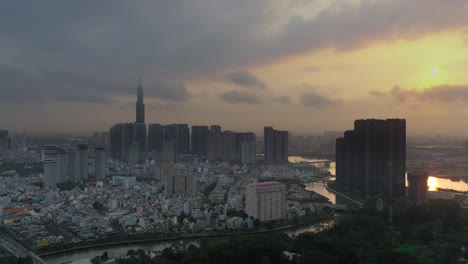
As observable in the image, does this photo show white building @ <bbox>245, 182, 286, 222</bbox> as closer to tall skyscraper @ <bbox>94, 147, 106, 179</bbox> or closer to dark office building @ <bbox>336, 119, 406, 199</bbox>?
dark office building @ <bbox>336, 119, 406, 199</bbox>

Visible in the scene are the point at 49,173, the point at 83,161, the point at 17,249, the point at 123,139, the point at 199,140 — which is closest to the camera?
the point at 17,249

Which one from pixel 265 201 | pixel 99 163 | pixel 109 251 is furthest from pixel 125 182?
pixel 109 251

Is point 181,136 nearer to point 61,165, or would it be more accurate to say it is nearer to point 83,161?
point 83,161

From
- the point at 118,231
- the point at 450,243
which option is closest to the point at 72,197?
the point at 118,231

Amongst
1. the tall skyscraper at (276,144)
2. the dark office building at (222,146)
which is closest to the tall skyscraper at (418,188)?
the tall skyscraper at (276,144)

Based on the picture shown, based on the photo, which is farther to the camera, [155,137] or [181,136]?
[181,136]

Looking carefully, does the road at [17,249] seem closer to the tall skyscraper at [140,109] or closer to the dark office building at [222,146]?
the dark office building at [222,146]
